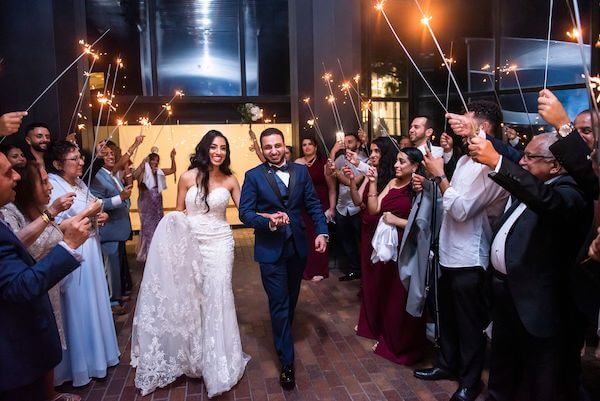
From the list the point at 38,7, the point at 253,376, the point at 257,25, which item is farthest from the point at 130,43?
the point at 253,376

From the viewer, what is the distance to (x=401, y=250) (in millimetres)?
3400

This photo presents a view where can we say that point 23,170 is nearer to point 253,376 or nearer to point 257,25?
point 253,376

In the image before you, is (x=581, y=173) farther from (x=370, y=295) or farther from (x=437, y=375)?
(x=370, y=295)

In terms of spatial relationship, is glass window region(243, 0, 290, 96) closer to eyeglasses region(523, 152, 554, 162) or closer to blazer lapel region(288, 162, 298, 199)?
blazer lapel region(288, 162, 298, 199)

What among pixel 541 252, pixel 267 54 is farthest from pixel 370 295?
pixel 267 54

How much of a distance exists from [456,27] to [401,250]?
4.67 metres

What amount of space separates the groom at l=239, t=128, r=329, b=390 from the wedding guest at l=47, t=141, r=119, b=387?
110 centimetres

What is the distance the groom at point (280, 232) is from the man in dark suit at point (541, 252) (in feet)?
4.75

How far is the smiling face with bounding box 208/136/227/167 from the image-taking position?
3629mm

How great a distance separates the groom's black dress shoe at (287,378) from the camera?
10.7 feet

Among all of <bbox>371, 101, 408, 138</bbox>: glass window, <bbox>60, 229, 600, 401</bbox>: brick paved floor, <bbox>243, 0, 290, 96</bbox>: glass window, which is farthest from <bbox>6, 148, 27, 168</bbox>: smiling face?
<bbox>243, 0, 290, 96</bbox>: glass window

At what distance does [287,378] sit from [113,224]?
2.51 meters

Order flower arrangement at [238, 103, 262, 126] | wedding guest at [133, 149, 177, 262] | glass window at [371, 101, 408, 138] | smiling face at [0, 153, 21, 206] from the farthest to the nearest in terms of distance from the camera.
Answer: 1. flower arrangement at [238, 103, 262, 126]
2. glass window at [371, 101, 408, 138]
3. wedding guest at [133, 149, 177, 262]
4. smiling face at [0, 153, 21, 206]

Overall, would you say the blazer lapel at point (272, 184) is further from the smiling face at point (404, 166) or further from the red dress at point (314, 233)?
the red dress at point (314, 233)
